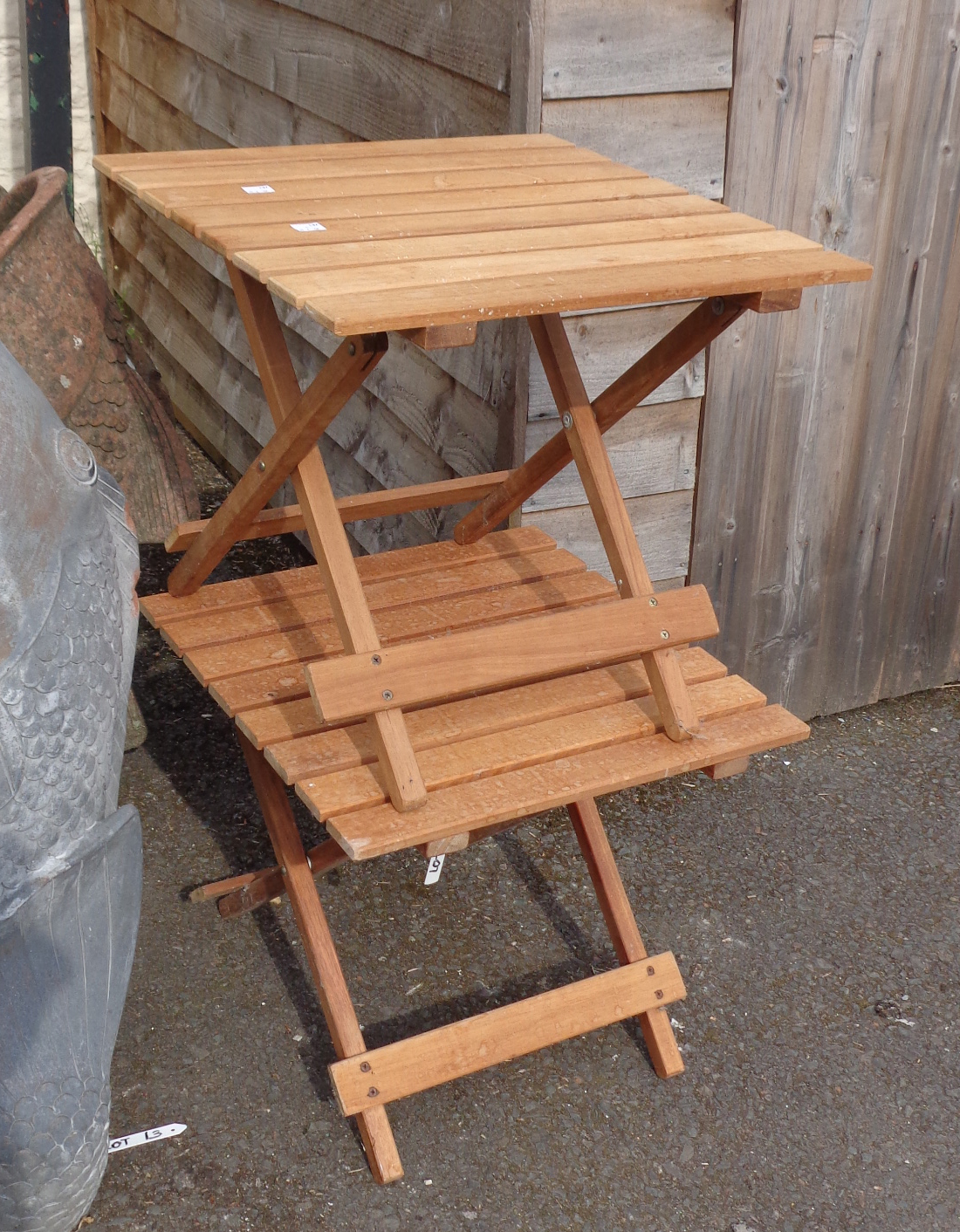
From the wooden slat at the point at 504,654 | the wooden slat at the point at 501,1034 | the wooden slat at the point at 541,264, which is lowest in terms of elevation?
the wooden slat at the point at 501,1034

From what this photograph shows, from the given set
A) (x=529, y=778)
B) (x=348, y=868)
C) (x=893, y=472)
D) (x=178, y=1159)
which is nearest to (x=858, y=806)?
(x=893, y=472)

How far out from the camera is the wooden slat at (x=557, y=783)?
1.85 meters

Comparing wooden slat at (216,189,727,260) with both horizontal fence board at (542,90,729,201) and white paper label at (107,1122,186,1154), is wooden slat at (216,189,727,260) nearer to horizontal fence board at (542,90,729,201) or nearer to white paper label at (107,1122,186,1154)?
horizontal fence board at (542,90,729,201)

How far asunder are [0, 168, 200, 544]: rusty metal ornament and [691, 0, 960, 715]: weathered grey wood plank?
1.26 metres

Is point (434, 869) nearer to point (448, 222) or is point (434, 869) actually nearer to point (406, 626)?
point (406, 626)

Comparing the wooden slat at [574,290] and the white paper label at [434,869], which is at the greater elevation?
the wooden slat at [574,290]

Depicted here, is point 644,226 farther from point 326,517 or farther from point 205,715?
point 205,715

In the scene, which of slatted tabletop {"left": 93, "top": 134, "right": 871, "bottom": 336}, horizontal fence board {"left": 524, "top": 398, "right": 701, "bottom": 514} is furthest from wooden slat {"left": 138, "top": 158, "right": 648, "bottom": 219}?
horizontal fence board {"left": 524, "top": 398, "right": 701, "bottom": 514}

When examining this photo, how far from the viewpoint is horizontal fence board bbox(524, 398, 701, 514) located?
2.92m

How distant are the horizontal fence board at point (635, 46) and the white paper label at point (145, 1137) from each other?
2.00 meters

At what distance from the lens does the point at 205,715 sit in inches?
137

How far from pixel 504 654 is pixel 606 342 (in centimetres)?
107

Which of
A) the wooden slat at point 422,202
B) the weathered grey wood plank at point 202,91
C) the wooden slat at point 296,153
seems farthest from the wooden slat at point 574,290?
the weathered grey wood plank at point 202,91

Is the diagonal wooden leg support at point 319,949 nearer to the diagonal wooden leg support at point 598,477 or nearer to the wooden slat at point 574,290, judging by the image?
the diagonal wooden leg support at point 598,477
